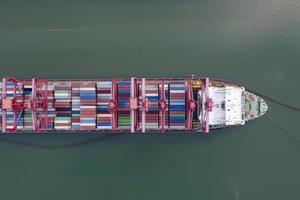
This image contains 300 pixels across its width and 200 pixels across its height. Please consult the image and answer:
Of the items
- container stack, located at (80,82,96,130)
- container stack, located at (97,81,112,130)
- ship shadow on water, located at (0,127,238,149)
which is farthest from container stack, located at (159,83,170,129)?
container stack, located at (80,82,96,130)

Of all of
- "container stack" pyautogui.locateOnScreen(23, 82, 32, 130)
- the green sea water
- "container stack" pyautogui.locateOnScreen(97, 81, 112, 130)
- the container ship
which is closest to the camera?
the container ship

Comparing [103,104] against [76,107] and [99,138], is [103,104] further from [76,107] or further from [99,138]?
[99,138]

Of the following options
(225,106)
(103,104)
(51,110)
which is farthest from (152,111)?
(51,110)

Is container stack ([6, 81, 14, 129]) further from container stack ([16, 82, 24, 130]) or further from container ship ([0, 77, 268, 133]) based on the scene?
container stack ([16, 82, 24, 130])

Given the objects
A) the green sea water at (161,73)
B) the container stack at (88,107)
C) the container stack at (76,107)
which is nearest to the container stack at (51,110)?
the container stack at (76,107)

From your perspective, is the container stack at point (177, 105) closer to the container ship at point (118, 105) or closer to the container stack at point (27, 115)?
the container ship at point (118, 105)

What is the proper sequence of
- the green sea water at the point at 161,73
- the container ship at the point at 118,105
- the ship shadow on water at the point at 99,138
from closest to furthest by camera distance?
the container ship at the point at 118,105 < the green sea water at the point at 161,73 < the ship shadow on water at the point at 99,138

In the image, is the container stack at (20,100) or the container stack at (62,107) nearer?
the container stack at (20,100)

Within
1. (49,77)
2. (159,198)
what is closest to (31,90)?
(49,77)
